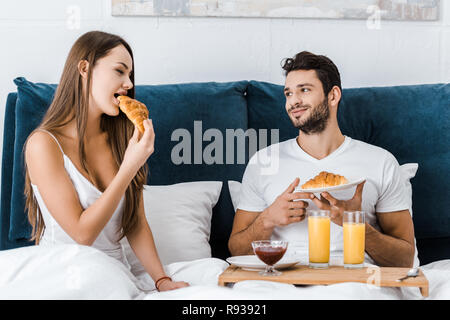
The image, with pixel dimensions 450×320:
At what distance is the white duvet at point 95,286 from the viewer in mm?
843

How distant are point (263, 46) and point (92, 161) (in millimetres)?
783

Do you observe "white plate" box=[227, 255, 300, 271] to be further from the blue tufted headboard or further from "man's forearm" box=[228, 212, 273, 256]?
the blue tufted headboard

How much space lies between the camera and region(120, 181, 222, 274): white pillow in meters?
1.45

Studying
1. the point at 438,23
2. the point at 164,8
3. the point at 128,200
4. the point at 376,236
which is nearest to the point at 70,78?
the point at 128,200

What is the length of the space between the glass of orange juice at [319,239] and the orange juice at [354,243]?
0.04 meters

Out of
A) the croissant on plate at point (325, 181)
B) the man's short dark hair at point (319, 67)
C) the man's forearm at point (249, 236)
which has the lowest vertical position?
the man's forearm at point (249, 236)

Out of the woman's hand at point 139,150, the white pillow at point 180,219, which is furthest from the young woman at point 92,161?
the white pillow at point 180,219

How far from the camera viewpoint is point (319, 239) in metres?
1.17

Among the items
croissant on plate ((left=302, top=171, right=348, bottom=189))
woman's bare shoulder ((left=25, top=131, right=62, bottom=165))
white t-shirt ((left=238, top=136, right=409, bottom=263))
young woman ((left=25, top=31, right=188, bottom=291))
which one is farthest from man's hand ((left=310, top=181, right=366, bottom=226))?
woman's bare shoulder ((left=25, top=131, right=62, bottom=165))

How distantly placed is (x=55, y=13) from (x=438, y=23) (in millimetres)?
1276

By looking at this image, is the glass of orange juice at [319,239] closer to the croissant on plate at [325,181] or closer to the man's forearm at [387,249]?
the croissant on plate at [325,181]

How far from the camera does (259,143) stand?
166 centimetres

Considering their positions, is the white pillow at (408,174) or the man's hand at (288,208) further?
the white pillow at (408,174)

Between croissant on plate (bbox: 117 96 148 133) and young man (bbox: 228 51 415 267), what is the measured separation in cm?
39
